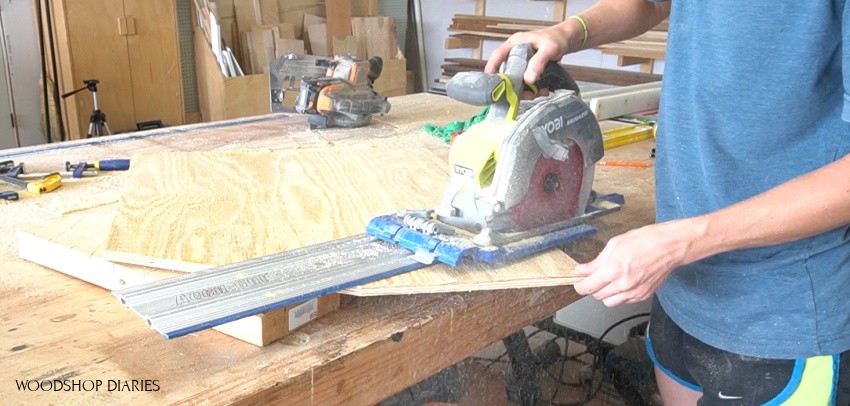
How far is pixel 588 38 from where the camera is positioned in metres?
1.64

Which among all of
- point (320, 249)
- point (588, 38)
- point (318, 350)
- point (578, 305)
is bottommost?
point (578, 305)

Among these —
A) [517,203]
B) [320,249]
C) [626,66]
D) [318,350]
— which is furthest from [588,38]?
[626,66]

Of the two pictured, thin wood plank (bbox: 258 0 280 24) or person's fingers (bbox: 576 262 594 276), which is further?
thin wood plank (bbox: 258 0 280 24)

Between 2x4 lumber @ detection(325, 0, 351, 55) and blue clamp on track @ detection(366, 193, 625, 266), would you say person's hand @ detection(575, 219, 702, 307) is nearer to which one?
blue clamp on track @ detection(366, 193, 625, 266)

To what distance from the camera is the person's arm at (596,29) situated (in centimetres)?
153

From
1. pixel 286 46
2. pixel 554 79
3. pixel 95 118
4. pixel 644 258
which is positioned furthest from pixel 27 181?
pixel 286 46

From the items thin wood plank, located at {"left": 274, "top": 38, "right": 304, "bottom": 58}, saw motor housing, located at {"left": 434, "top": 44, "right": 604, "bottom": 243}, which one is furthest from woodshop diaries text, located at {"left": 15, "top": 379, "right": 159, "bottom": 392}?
thin wood plank, located at {"left": 274, "top": 38, "right": 304, "bottom": 58}

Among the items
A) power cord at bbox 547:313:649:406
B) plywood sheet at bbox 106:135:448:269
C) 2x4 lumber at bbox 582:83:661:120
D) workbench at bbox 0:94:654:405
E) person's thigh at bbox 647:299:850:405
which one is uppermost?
2x4 lumber at bbox 582:83:661:120

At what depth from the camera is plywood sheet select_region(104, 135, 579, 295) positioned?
1257 millimetres

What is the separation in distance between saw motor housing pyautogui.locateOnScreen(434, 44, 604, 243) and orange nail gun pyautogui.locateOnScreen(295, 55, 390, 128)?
3.82 feet

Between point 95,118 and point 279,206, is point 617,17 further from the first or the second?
point 95,118

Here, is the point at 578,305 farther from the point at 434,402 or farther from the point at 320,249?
the point at 320,249

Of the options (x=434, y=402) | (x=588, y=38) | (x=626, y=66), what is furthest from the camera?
(x=626, y=66)

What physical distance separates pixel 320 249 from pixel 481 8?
4.85 meters
